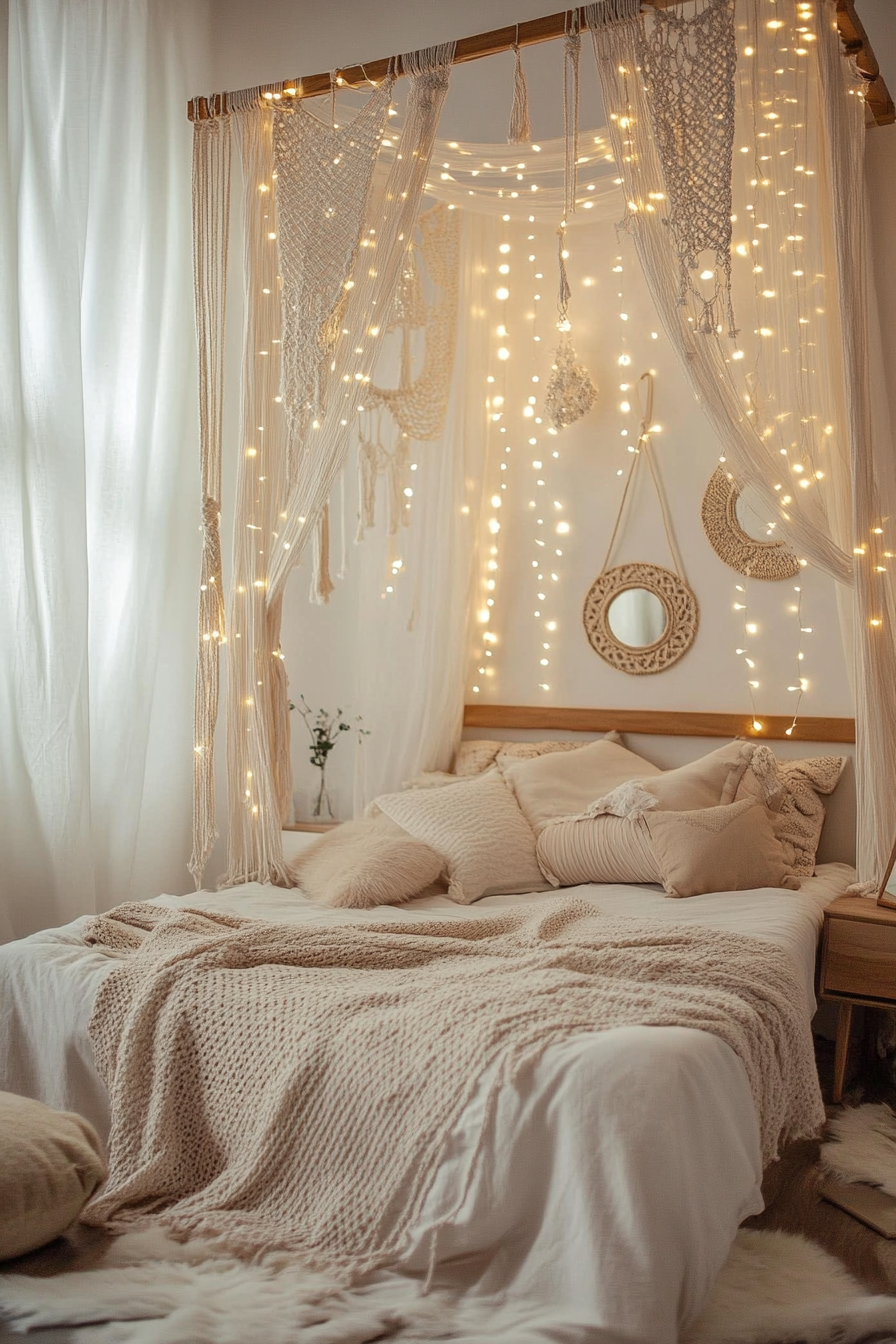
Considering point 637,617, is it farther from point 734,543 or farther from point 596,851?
point 596,851

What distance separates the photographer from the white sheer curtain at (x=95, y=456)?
3404mm

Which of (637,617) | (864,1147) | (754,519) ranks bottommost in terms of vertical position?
(864,1147)

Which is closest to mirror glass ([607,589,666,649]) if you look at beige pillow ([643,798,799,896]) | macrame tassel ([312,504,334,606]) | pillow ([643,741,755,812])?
pillow ([643,741,755,812])

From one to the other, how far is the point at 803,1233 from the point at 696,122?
2495 mm

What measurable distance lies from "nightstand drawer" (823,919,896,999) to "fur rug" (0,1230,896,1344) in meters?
0.99

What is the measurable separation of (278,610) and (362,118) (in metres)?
1.42

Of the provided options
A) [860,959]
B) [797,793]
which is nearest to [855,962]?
[860,959]

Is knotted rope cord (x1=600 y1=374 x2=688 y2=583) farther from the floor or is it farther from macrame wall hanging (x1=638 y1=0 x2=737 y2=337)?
the floor

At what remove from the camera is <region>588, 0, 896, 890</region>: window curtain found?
278 centimetres

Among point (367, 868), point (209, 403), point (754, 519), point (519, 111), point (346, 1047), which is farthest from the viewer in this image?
point (754, 519)

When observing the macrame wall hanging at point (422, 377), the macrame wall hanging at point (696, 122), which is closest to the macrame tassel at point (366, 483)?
the macrame wall hanging at point (422, 377)

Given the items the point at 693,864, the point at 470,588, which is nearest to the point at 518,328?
the point at 470,588

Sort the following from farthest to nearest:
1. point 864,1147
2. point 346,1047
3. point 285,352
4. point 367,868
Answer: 1. point 285,352
2. point 367,868
3. point 864,1147
4. point 346,1047

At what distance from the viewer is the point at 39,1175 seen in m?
1.69
